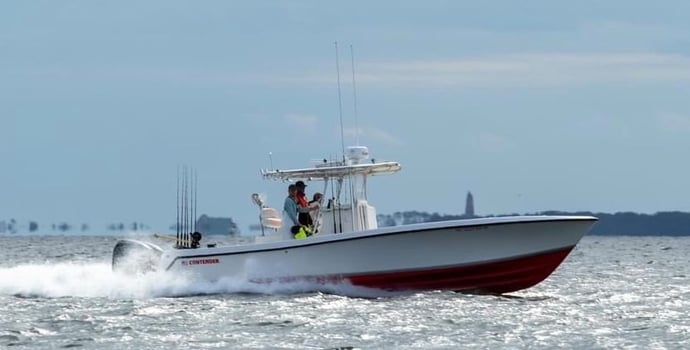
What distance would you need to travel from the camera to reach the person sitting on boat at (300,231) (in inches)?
1027

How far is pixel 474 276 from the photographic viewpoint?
2558cm

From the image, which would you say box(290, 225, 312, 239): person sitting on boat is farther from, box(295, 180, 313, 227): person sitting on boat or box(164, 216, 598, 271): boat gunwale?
box(164, 216, 598, 271): boat gunwale

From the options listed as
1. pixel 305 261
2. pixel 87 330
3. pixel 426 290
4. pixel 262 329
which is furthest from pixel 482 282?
pixel 87 330

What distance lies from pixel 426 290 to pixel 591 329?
4.35 m

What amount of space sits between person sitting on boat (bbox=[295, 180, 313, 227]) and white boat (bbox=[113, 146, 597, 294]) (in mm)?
264

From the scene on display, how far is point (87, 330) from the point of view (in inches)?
860

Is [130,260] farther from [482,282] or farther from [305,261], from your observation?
[482,282]

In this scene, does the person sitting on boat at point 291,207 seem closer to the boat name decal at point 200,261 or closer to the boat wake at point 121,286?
the boat wake at point 121,286

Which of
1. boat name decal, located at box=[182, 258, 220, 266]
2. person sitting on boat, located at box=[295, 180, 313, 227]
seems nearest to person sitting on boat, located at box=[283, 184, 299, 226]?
person sitting on boat, located at box=[295, 180, 313, 227]

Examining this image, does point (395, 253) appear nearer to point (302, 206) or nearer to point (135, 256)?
point (302, 206)

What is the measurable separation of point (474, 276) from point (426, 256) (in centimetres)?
99

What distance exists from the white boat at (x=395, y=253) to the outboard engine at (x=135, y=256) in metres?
0.95

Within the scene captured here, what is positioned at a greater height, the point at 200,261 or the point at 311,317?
the point at 200,261

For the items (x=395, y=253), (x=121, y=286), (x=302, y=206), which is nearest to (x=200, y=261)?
(x=302, y=206)
